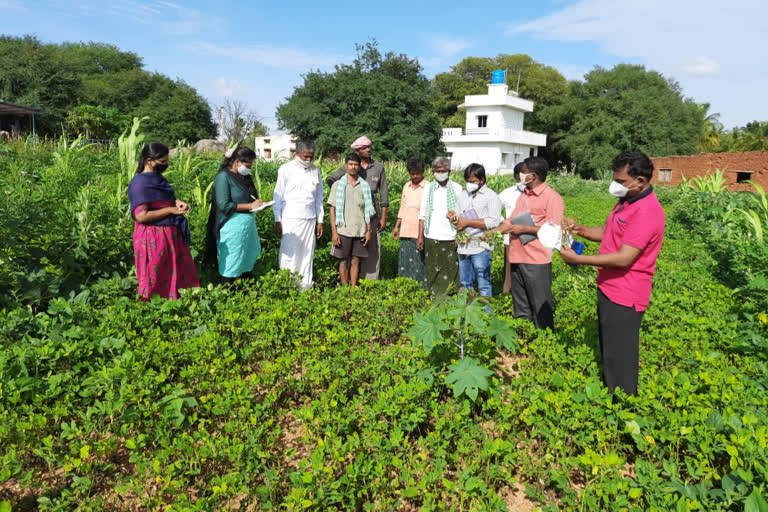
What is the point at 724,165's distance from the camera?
25328mm

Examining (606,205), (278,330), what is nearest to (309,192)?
(278,330)

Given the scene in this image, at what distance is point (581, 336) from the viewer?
4.14m

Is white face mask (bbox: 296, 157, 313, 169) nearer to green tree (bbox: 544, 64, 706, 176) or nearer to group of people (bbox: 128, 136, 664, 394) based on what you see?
group of people (bbox: 128, 136, 664, 394)

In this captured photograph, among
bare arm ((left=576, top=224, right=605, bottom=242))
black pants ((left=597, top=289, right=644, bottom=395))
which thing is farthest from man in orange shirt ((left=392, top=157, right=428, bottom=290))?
black pants ((left=597, top=289, right=644, bottom=395))

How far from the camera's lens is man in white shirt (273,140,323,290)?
5.25 meters

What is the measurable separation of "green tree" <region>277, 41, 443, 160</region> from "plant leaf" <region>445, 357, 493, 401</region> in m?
29.7

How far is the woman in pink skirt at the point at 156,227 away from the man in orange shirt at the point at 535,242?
2.82 m

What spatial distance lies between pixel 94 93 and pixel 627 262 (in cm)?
4784

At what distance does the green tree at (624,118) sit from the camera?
35625 millimetres

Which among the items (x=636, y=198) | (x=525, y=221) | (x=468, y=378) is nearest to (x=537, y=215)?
(x=525, y=221)

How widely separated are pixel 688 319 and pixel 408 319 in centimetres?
255

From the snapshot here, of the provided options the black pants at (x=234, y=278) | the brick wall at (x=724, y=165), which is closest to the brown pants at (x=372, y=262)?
the black pants at (x=234, y=278)

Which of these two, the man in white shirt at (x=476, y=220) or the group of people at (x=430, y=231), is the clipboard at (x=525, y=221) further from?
the man in white shirt at (x=476, y=220)

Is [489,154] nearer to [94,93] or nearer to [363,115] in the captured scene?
[363,115]
